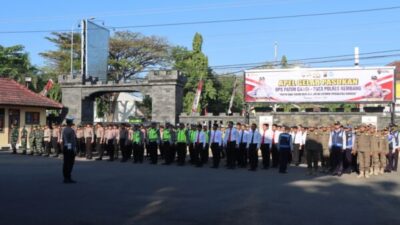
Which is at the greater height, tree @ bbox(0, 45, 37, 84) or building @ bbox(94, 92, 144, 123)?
tree @ bbox(0, 45, 37, 84)

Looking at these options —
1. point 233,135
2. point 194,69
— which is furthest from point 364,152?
point 194,69

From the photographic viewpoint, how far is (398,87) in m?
64.3

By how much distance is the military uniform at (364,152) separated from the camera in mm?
16578

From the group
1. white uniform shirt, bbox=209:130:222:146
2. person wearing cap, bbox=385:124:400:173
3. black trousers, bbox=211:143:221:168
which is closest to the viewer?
person wearing cap, bbox=385:124:400:173

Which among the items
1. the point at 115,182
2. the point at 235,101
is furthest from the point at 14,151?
the point at 235,101

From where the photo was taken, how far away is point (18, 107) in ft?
106

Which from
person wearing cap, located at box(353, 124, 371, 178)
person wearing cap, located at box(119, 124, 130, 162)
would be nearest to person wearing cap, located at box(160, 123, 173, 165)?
person wearing cap, located at box(119, 124, 130, 162)

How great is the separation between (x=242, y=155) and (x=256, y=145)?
878mm

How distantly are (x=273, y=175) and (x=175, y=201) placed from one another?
679cm

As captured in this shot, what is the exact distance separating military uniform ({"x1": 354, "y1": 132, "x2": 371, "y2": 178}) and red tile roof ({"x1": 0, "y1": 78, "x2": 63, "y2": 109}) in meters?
22.2

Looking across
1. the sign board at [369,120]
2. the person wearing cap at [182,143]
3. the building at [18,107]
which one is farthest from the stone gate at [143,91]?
the person wearing cap at [182,143]

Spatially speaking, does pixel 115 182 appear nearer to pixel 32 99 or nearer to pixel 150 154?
pixel 150 154

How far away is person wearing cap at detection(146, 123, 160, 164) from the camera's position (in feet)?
68.9

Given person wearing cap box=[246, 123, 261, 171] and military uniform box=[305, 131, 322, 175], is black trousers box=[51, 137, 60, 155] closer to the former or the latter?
person wearing cap box=[246, 123, 261, 171]
